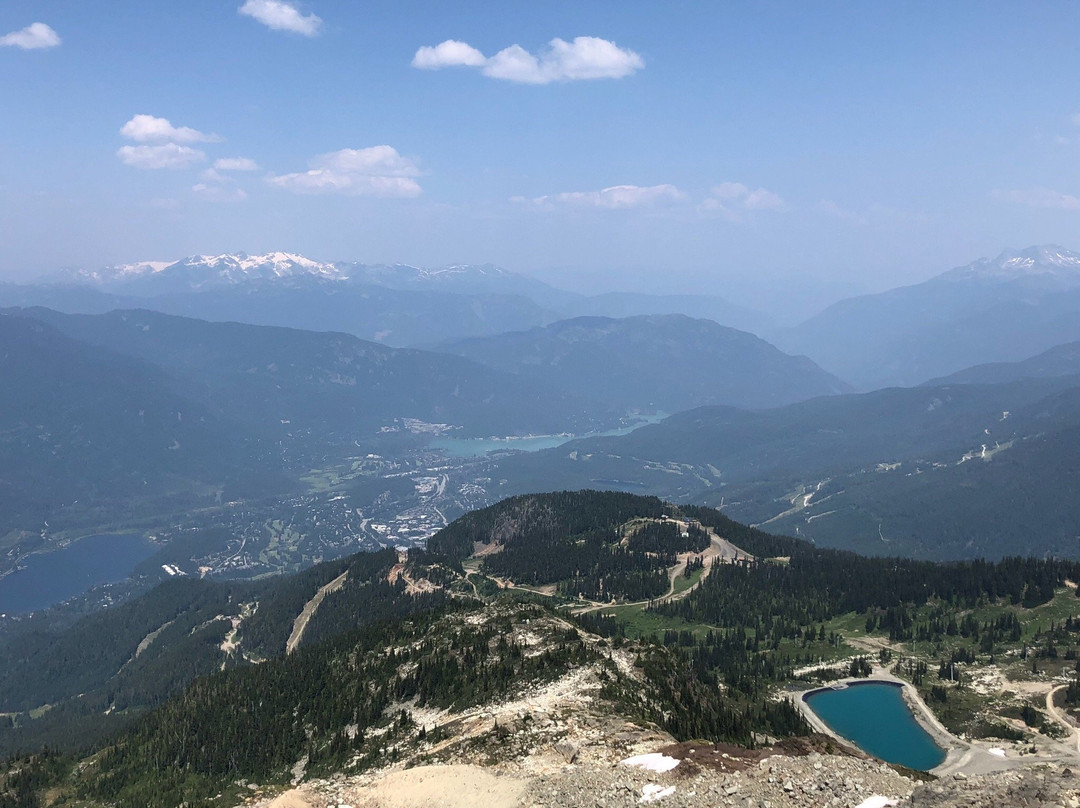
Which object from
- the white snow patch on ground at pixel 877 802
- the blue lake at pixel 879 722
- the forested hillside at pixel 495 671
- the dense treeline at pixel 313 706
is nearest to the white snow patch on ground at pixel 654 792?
the white snow patch on ground at pixel 877 802

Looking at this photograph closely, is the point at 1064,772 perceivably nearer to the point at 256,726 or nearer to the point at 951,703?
the point at 951,703

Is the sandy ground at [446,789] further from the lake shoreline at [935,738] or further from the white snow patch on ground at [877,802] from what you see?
the lake shoreline at [935,738]

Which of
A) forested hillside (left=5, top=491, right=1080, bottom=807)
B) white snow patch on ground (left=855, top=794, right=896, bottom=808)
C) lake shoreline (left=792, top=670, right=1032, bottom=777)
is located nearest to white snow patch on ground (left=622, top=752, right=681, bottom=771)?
white snow patch on ground (left=855, top=794, right=896, bottom=808)

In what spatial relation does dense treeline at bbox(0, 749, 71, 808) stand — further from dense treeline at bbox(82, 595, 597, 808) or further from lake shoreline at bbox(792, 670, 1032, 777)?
lake shoreline at bbox(792, 670, 1032, 777)

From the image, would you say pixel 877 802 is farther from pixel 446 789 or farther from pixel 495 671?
pixel 495 671

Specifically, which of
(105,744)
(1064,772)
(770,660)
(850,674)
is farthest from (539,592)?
(1064,772)

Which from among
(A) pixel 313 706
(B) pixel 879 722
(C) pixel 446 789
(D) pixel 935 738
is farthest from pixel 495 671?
(D) pixel 935 738
